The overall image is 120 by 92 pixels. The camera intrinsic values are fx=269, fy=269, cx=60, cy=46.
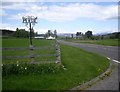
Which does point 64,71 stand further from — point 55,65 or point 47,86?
point 47,86

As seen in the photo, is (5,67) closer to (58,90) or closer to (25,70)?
(25,70)

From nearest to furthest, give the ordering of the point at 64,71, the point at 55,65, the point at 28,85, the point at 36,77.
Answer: the point at 28,85
the point at 36,77
the point at 64,71
the point at 55,65

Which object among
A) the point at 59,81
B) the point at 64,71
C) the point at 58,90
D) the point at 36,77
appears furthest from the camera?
the point at 64,71

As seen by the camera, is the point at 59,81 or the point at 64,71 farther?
the point at 64,71

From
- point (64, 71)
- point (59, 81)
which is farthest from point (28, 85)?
point (64, 71)

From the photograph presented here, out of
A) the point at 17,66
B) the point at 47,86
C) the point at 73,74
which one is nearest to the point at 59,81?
the point at 47,86

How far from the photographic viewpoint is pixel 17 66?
13531mm

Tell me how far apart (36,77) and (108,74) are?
13.0 ft

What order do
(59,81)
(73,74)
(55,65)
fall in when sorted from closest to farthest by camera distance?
(59,81) < (73,74) < (55,65)

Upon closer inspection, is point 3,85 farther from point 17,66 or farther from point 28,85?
point 17,66

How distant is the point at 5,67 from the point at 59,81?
3.33m

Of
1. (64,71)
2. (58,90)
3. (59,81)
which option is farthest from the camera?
(64,71)

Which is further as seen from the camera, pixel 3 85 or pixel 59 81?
pixel 59 81

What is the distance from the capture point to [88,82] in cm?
1127
